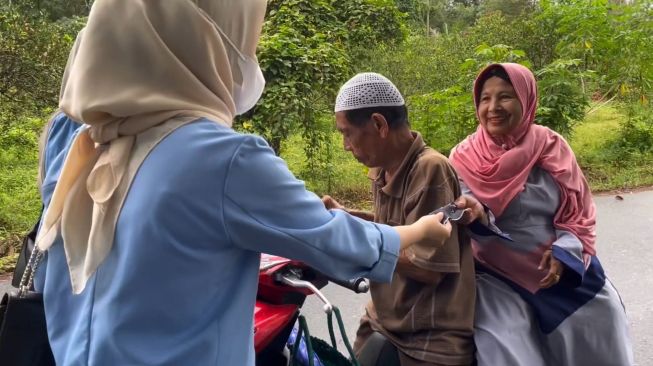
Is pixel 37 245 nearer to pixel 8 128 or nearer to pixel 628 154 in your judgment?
pixel 8 128

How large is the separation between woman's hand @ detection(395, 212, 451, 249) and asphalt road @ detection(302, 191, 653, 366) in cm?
229

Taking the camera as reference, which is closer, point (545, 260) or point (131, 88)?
point (131, 88)

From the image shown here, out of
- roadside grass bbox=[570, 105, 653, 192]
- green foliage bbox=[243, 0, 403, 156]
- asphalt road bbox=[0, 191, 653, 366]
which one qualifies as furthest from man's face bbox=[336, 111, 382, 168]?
roadside grass bbox=[570, 105, 653, 192]

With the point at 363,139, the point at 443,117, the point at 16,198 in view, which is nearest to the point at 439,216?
the point at 363,139

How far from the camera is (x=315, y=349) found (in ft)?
5.47

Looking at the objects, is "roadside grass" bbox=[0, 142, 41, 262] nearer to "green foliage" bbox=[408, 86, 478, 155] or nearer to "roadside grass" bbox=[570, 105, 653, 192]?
"green foliage" bbox=[408, 86, 478, 155]

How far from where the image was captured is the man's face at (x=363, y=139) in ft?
6.04

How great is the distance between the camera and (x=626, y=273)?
4.97 meters

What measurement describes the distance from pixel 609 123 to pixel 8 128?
10062 millimetres

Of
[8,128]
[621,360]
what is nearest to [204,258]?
[621,360]

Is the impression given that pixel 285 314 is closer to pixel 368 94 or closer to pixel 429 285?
pixel 429 285

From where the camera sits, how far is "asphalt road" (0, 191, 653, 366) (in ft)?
13.3

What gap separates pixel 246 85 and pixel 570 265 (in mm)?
1212

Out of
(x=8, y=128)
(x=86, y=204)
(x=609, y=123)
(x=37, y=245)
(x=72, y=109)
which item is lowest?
(x=609, y=123)
